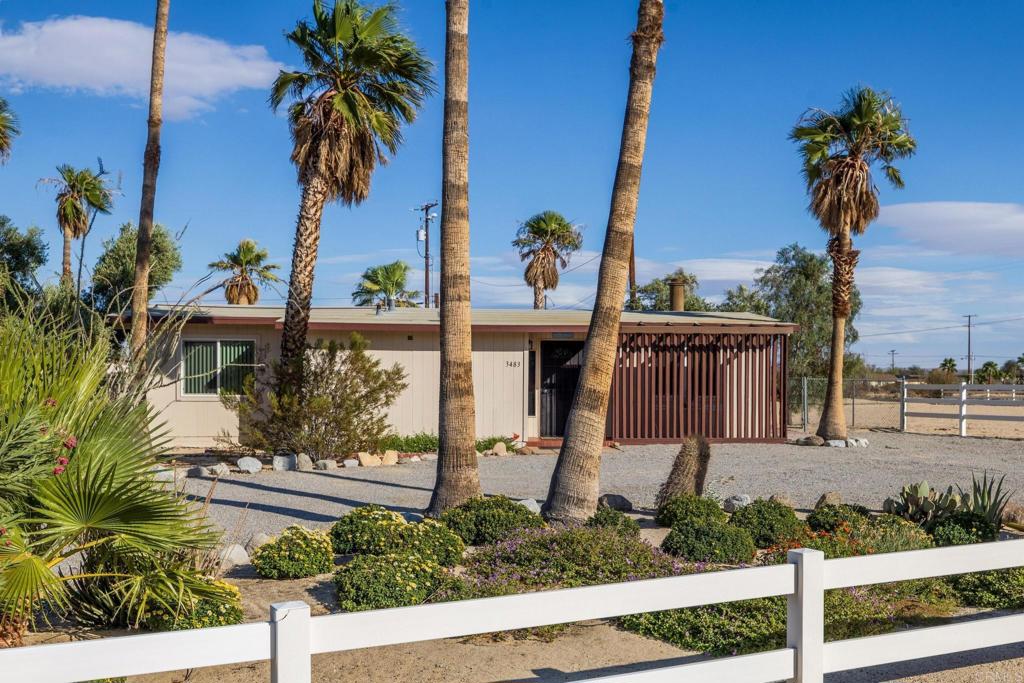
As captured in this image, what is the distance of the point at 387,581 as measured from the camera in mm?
6969

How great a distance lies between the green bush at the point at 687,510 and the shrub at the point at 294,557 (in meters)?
3.33

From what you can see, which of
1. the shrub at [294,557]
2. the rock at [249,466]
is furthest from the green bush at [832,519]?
the rock at [249,466]

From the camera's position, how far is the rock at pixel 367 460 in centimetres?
1686

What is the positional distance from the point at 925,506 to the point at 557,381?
1269 centimetres

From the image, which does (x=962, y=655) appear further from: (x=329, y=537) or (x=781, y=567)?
(x=329, y=537)

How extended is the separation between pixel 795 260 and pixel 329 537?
27.8 metres

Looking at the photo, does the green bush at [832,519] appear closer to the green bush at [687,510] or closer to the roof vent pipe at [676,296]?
the green bush at [687,510]

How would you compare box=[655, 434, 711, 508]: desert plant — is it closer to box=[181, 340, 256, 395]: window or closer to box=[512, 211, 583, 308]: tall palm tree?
box=[181, 340, 256, 395]: window

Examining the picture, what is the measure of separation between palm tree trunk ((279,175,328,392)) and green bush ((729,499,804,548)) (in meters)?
9.72

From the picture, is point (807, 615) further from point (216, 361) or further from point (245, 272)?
point (245, 272)

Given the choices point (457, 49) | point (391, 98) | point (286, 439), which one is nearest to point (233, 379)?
point (286, 439)

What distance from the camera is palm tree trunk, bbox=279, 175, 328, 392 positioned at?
1698 cm

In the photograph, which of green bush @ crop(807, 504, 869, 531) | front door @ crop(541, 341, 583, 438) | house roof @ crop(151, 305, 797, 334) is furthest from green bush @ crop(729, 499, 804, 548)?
front door @ crop(541, 341, 583, 438)

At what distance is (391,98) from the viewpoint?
1758 centimetres
